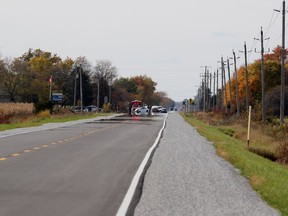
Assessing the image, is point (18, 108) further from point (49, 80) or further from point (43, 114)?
point (49, 80)

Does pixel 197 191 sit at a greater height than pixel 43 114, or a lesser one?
lesser

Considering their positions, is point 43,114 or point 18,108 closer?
point 43,114

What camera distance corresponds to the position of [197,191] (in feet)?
36.5

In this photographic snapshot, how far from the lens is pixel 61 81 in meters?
128

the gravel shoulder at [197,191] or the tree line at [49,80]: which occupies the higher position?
the tree line at [49,80]

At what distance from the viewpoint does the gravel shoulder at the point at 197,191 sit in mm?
9073

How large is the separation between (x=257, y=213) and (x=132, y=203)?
2199mm

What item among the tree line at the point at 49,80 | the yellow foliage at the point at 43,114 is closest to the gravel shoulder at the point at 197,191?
the yellow foliage at the point at 43,114

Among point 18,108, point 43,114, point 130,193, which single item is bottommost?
point 130,193


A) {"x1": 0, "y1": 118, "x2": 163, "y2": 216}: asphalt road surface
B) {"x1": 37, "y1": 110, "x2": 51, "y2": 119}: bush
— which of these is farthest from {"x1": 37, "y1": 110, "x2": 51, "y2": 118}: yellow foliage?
{"x1": 0, "y1": 118, "x2": 163, "y2": 216}: asphalt road surface

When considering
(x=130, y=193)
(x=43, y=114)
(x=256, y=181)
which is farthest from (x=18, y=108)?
Answer: (x=130, y=193)

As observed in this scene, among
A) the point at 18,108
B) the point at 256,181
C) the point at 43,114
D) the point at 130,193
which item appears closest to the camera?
the point at 130,193

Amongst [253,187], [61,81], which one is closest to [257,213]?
[253,187]

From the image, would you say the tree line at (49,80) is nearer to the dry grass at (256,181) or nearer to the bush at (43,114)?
the bush at (43,114)
